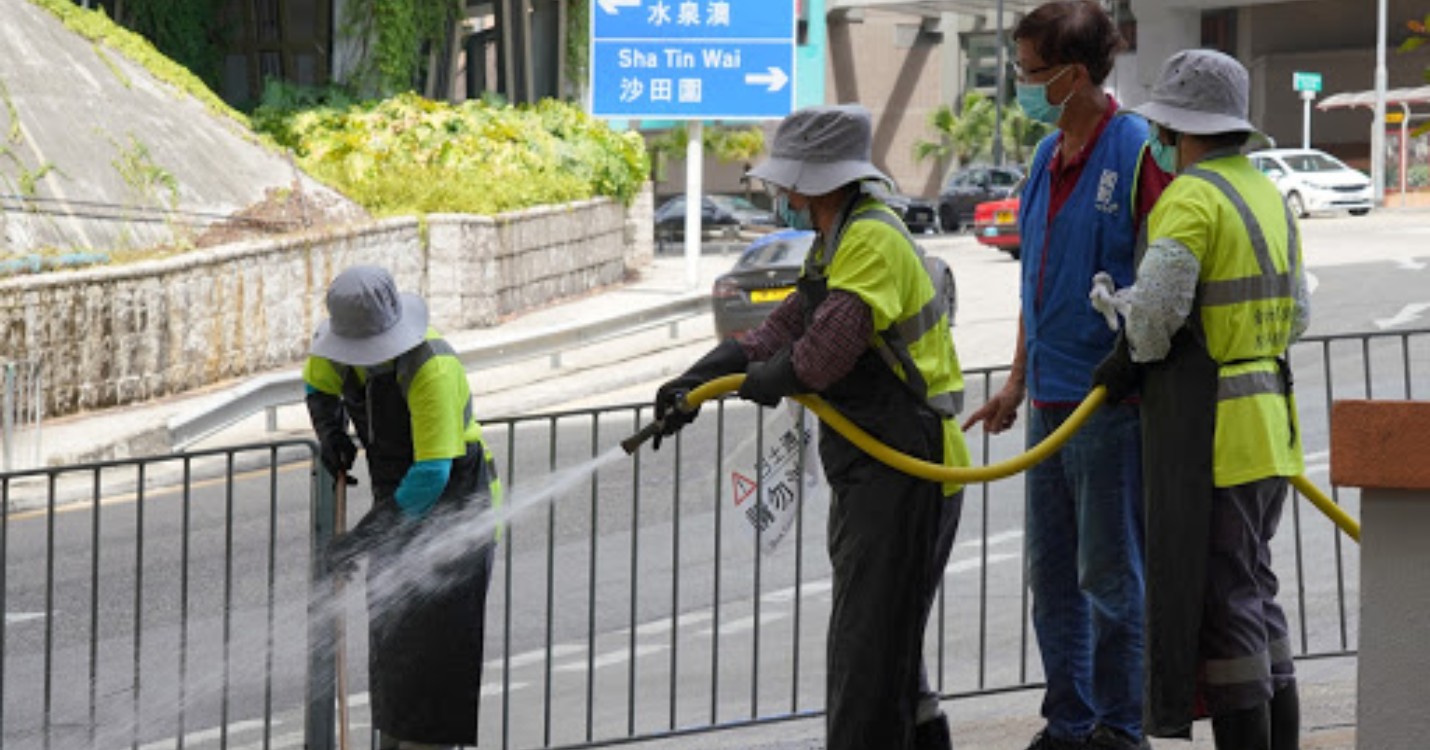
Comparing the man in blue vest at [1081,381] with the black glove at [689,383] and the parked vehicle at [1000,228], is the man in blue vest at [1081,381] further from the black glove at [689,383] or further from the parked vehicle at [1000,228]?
the parked vehicle at [1000,228]

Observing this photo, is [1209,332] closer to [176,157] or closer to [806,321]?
[806,321]

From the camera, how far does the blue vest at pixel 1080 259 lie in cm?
637

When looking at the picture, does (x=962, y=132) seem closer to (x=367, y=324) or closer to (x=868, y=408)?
(x=367, y=324)

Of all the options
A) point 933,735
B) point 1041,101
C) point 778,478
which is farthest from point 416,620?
point 1041,101

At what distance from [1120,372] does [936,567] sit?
0.79 meters

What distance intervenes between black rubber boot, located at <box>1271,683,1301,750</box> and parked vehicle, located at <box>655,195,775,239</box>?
46445mm

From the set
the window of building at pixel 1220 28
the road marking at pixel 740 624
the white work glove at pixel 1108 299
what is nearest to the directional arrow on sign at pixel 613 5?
the road marking at pixel 740 624

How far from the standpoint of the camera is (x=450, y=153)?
2756cm

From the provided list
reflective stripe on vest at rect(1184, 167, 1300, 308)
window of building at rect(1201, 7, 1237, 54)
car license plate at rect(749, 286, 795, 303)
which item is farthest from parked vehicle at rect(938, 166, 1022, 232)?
reflective stripe on vest at rect(1184, 167, 1300, 308)

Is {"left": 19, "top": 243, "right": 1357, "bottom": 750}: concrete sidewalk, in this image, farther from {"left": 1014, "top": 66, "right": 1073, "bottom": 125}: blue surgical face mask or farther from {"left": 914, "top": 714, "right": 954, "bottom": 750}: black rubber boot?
{"left": 1014, "top": 66, "right": 1073, "bottom": 125}: blue surgical face mask

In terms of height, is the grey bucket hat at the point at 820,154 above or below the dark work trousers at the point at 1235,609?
above

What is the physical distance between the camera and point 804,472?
279 inches

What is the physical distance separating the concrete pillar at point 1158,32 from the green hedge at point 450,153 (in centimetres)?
4100

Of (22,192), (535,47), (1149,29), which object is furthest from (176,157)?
(1149,29)
